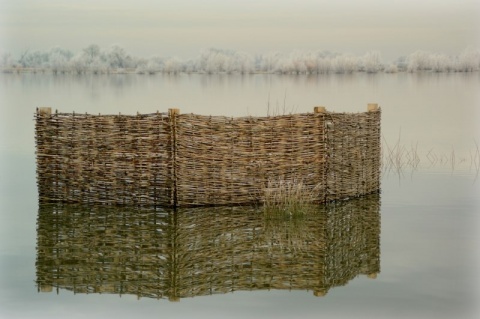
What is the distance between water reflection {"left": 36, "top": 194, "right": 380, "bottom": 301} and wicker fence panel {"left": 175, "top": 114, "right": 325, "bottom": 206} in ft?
1.20

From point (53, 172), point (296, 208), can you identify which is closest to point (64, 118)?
point (53, 172)

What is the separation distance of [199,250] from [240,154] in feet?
10.2

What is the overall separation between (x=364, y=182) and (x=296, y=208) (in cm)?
252

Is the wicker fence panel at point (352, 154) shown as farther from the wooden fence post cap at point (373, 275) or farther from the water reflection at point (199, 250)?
the wooden fence post cap at point (373, 275)

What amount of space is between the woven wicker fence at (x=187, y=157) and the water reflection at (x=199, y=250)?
0.32 m

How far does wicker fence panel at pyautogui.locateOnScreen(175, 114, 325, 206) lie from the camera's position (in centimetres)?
1196

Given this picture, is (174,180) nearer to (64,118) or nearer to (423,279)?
(64,118)

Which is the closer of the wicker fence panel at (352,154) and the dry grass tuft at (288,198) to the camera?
the dry grass tuft at (288,198)

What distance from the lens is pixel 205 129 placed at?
1198cm

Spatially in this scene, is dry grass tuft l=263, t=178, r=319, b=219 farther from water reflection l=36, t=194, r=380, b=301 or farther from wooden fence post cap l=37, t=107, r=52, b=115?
Answer: wooden fence post cap l=37, t=107, r=52, b=115

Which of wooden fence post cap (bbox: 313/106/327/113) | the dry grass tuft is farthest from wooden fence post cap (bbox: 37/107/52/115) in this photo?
wooden fence post cap (bbox: 313/106/327/113)

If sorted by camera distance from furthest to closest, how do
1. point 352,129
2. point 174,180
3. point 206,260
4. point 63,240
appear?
point 352,129, point 174,180, point 63,240, point 206,260

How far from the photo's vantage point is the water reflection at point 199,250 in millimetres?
7957

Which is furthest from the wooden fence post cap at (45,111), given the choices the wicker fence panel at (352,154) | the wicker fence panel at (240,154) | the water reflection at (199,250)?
the wicker fence panel at (352,154)
